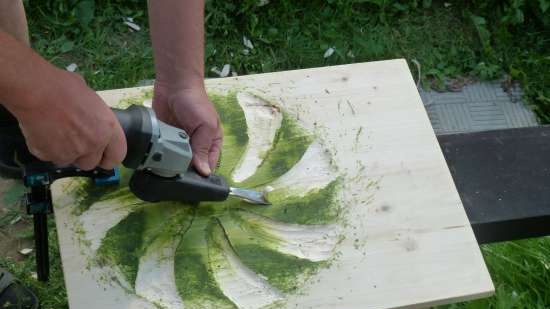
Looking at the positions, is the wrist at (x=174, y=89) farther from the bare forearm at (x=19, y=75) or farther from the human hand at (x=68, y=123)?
the bare forearm at (x=19, y=75)


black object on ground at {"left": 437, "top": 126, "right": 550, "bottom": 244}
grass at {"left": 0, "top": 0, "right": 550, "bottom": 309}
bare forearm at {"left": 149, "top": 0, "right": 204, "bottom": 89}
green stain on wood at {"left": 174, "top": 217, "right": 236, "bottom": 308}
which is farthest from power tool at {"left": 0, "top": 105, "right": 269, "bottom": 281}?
grass at {"left": 0, "top": 0, "right": 550, "bottom": 309}

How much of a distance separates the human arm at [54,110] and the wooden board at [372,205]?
369 millimetres

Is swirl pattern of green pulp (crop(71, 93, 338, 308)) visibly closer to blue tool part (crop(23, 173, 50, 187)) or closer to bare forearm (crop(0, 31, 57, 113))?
blue tool part (crop(23, 173, 50, 187))

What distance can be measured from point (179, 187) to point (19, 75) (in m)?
0.56

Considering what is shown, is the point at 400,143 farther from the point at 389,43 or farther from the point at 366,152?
the point at 389,43

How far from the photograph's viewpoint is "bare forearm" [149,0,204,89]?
1.81 m

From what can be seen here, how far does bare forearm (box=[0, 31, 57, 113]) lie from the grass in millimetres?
1914

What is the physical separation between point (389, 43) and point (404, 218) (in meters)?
1.93

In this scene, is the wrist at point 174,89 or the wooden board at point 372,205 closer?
the wooden board at point 372,205

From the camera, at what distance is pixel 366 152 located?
1959mm

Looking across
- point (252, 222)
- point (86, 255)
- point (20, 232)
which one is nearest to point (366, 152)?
point (252, 222)

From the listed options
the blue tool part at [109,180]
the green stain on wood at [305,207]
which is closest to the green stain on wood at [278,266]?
the green stain on wood at [305,207]

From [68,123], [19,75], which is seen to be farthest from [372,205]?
[19,75]

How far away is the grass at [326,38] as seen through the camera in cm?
336
